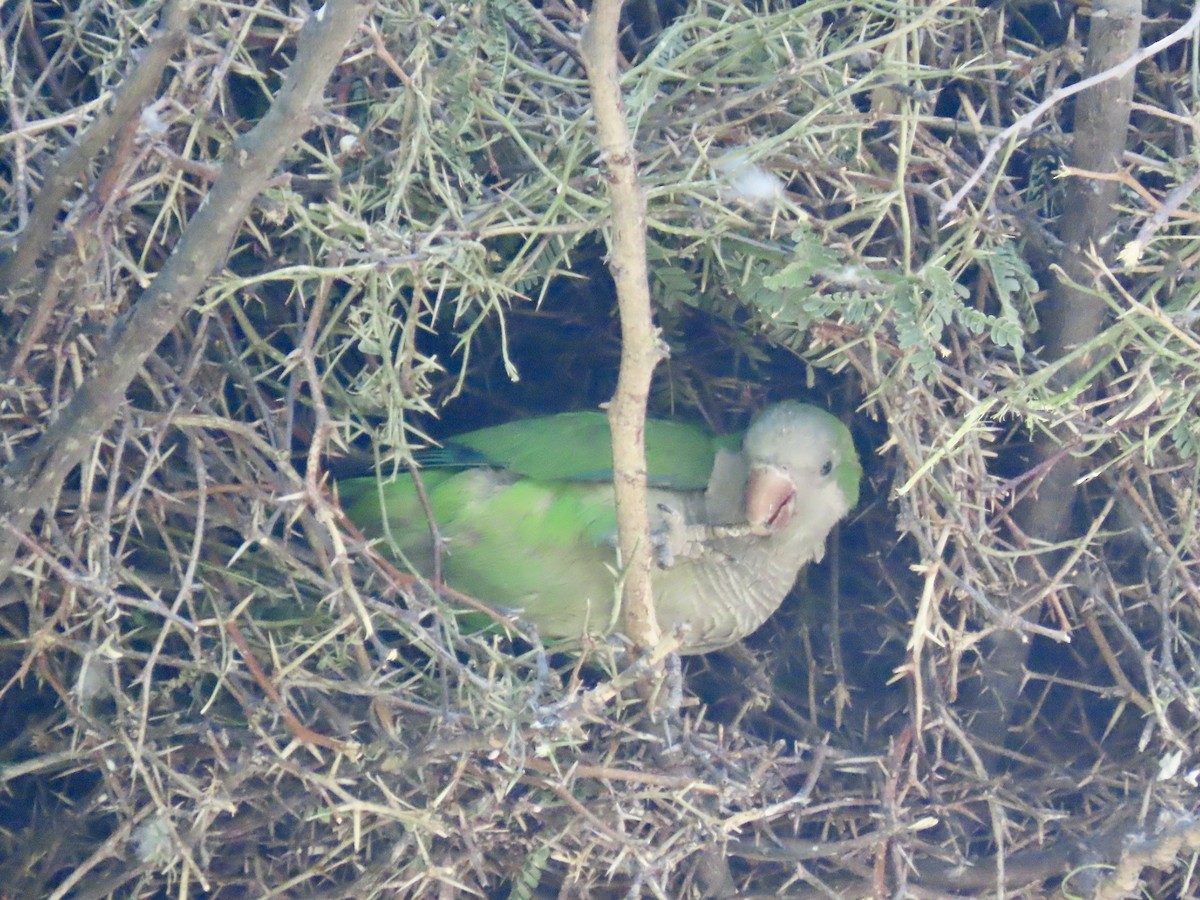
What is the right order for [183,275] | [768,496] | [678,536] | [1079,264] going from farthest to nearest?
[768,496]
[678,536]
[1079,264]
[183,275]

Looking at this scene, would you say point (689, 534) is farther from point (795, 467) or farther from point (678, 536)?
point (795, 467)

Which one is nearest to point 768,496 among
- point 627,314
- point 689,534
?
point 689,534

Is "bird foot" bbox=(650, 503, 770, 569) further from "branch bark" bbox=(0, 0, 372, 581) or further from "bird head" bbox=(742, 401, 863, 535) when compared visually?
"branch bark" bbox=(0, 0, 372, 581)

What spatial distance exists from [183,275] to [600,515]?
1.20 m

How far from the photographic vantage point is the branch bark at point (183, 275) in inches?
63.7

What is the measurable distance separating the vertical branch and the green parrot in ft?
1.66

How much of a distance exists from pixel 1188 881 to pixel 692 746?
0.98 meters

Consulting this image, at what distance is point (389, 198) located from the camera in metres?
2.32

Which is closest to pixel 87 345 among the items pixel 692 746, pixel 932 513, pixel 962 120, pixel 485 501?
pixel 485 501

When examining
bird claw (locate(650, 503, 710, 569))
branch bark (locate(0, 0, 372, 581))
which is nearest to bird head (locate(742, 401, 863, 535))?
bird claw (locate(650, 503, 710, 569))

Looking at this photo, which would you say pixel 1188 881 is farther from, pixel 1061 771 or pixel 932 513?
pixel 932 513

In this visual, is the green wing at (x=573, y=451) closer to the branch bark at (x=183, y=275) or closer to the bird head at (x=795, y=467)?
the bird head at (x=795, y=467)

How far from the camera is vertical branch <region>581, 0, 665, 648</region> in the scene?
1659 millimetres

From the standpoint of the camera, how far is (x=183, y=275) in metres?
1.77
